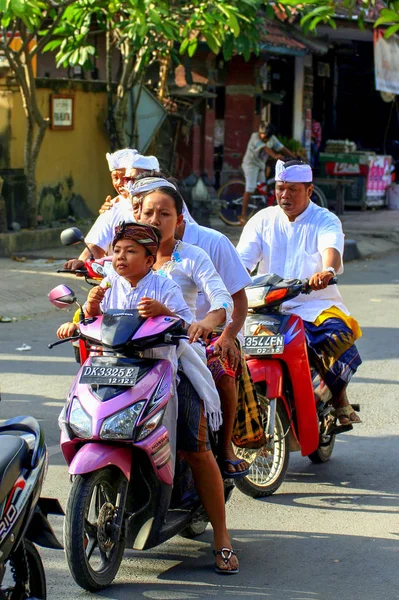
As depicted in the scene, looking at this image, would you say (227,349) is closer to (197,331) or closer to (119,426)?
(197,331)

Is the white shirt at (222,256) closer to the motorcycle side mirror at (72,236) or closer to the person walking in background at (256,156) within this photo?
the motorcycle side mirror at (72,236)

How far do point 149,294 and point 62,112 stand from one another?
485 inches

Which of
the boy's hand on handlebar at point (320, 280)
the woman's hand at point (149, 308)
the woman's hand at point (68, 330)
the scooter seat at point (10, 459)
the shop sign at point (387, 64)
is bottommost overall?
the scooter seat at point (10, 459)

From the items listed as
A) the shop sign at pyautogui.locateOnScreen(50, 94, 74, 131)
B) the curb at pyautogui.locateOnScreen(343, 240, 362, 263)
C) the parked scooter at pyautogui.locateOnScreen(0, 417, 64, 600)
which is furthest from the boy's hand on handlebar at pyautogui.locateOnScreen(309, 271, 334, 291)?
the shop sign at pyautogui.locateOnScreen(50, 94, 74, 131)

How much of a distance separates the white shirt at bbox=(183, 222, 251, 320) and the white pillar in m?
17.7

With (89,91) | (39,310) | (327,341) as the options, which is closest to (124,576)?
(327,341)

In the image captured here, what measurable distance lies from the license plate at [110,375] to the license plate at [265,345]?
1486 mm

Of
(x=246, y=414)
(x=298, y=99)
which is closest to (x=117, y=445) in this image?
(x=246, y=414)

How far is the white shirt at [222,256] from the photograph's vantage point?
4855 mm

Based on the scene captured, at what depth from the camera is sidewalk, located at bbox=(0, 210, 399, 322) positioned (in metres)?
11.1

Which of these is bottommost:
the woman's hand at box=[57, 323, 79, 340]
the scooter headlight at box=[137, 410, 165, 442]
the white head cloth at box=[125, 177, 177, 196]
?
the scooter headlight at box=[137, 410, 165, 442]

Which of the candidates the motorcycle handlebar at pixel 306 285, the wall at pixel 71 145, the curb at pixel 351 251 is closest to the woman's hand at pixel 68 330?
the motorcycle handlebar at pixel 306 285

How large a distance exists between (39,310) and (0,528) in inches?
307

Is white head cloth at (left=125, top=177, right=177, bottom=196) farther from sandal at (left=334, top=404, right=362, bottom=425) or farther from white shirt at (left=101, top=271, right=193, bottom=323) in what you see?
sandal at (left=334, top=404, right=362, bottom=425)
